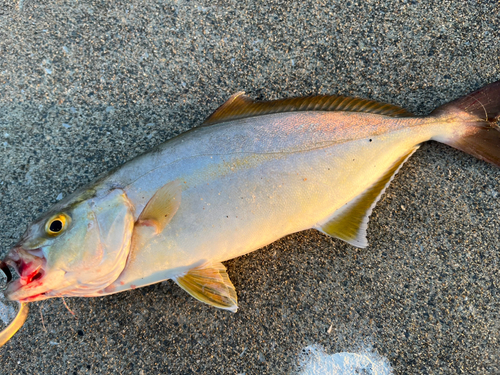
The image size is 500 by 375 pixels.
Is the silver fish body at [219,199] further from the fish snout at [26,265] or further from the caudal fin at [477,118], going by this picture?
the caudal fin at [477,118]

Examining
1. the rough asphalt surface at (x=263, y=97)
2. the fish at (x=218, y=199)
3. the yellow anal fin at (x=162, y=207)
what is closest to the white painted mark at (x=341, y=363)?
the rough asphalt surface at (x=263, y=97)

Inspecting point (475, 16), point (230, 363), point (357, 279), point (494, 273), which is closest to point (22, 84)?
point (230, 363)

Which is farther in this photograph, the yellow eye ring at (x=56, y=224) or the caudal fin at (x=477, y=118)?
the caudal fin at (x=477, y=118)

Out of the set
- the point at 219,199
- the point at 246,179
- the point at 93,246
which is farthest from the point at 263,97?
the point at 93,246

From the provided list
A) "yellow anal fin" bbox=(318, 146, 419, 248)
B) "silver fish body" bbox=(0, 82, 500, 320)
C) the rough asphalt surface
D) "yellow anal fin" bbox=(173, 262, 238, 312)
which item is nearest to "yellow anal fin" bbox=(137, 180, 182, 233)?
"silver fish body" bbox=(0, 82, 500, 320)

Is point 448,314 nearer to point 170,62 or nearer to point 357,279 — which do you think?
point 357,279

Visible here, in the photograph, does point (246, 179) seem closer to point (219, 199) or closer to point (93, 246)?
point (219, 199)
